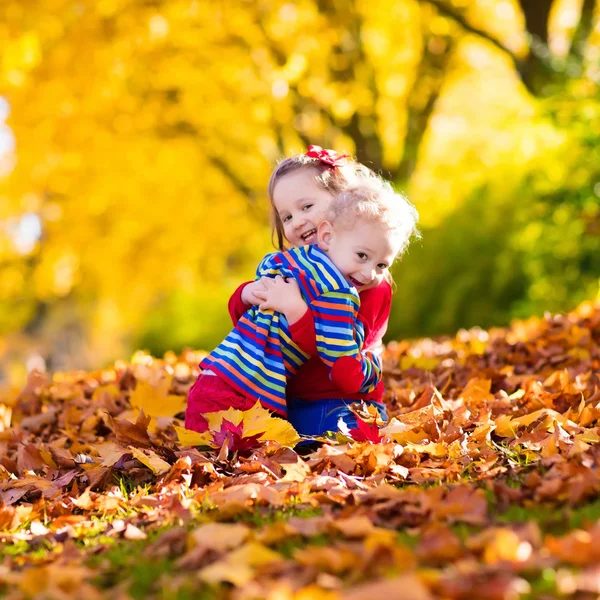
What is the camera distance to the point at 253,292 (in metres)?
3.25

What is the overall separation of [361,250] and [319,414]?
70 centimetres

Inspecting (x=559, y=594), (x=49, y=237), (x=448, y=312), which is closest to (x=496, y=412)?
(x=559, y=594)

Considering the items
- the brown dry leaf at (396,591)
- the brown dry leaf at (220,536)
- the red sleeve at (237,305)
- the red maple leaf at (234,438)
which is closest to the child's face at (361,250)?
the red sleeve at (237,305)

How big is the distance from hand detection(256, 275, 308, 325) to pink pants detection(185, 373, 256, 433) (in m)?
0.35

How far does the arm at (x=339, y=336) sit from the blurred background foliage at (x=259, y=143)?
4.32m

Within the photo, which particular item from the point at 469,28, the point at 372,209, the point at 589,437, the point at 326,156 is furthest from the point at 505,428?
the point at 469,28

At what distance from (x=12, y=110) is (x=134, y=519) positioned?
405 inches

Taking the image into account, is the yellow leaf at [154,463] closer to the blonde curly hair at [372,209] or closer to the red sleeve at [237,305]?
the red sleeve at [237,305]

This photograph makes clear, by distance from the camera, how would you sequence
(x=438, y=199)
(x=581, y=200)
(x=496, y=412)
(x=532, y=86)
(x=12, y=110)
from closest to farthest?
(x=496, y=412) < (x=581, y=200) < (x=532, y=86) < (x=438, y=199) < (x=12, y=110)

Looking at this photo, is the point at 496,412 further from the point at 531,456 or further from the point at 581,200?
the point at 581,200

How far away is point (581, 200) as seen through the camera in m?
6.88

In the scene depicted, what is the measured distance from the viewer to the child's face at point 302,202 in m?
3.37

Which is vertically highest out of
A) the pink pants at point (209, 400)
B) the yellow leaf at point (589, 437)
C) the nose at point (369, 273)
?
the nose at point (369, 273)

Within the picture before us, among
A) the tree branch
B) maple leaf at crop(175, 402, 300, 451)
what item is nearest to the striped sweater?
maple leaf at crop(175, 402, 300, 451)
